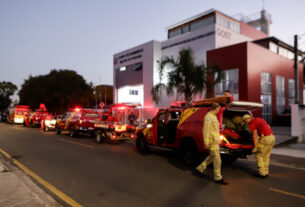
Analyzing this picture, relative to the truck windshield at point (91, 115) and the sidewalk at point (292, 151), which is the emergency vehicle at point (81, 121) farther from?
the sidewalk at point (292, 151)

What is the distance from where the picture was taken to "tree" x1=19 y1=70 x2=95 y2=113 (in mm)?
42781

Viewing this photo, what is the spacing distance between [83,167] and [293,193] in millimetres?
5517

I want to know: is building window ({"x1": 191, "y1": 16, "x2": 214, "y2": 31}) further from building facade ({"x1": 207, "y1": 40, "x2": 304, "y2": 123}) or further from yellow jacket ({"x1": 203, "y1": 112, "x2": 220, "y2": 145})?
yellow jacket ({"x1": 203, "y1": 112, "x2": 220, "y2": 145})

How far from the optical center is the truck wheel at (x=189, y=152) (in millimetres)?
7227

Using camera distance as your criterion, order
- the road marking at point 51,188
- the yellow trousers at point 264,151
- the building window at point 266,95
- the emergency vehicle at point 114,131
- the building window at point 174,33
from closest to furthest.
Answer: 1. the road marking at point 51,188
2. the yellow trousers at point 264,151
3. the emergency vehicle at point 114,131
4. the building window at point 266,95
5. the building window at point 174,33

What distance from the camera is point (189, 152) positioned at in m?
7.40

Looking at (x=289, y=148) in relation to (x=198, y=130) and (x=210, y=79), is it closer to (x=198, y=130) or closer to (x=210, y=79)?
(x=198, y=130)

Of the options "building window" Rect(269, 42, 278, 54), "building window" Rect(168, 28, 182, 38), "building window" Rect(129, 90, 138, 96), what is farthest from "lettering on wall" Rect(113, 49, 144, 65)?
"building window" Rect(269, 42, 278, 54)

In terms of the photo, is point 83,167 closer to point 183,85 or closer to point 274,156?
point 274,156

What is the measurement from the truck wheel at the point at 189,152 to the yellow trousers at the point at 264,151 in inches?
67.8

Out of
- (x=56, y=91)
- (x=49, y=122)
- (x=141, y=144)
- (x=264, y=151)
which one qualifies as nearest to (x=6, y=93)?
(x=56, y=91)

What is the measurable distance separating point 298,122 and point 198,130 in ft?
31.1

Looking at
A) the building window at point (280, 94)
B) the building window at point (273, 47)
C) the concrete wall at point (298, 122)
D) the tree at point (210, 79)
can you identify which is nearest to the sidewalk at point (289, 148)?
the concrete wall at point (298, 122)

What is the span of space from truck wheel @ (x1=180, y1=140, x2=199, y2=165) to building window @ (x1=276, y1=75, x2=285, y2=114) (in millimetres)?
21996
